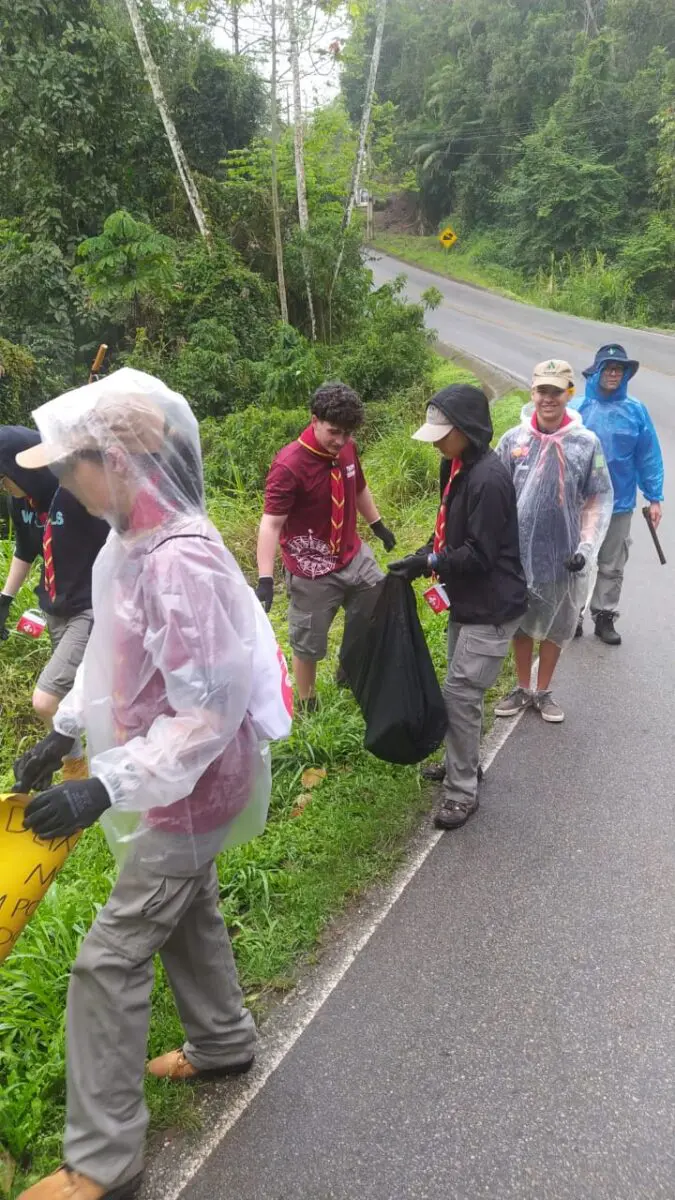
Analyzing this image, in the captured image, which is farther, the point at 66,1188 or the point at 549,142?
the point at 549,142

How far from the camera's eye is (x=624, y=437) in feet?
15.8

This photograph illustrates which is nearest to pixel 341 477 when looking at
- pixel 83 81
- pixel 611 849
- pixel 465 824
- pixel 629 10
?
pixel 465 824

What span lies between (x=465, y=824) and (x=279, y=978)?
1.16m

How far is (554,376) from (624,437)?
51.1 inches

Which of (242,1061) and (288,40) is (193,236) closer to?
(288,40)

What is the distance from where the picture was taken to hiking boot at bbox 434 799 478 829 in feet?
11.2

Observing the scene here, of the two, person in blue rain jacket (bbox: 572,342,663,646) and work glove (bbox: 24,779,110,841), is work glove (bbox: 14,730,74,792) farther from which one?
person in blue rain jacket (bbox: 572,342,663,646)

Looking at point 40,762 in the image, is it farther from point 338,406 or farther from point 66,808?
point 338,406

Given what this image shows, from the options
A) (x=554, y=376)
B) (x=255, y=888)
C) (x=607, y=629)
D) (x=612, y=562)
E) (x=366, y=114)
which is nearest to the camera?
(x=255, y=888)

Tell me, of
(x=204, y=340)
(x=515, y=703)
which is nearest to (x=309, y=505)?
(x=515, y=703)

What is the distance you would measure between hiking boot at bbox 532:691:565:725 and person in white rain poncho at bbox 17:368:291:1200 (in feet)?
8.72

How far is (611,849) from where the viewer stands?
3.25m

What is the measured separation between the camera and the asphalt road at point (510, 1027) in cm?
202

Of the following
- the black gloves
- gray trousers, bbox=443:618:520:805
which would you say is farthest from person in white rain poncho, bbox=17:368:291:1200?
the black gloves
